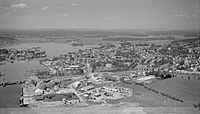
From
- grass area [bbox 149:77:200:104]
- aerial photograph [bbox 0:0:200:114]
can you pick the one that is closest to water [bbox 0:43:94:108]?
aerial photograph [bbox 0:0:200:114]

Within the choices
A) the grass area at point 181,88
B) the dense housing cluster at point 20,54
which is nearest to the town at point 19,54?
the dense housing cluster at point 20,54

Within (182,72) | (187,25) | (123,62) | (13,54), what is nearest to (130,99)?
(123,62)

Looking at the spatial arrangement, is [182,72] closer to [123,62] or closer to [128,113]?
[123,62]

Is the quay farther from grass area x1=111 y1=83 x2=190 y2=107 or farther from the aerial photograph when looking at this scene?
grass area x1=111 y1=83 x2=190 y2=107

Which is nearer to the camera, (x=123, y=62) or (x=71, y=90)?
(x=71, y=90)

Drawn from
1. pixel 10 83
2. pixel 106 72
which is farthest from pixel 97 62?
pixel 10 83

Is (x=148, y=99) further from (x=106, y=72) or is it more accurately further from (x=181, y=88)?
(x=106, y=72)
